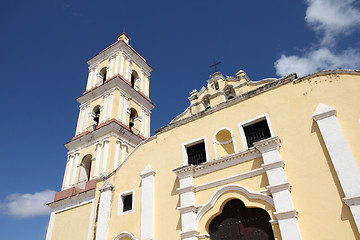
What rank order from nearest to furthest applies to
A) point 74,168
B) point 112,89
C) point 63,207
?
point 63,207
point 74,168
point 112,89

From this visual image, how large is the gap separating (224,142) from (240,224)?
3015mm

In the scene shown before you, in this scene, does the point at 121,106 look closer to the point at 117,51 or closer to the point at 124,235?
the point at 117,51

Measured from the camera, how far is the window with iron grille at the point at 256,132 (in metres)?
9.48

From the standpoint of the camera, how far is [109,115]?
18094 mm

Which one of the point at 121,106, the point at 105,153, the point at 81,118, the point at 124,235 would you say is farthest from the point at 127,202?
the point at 81,118

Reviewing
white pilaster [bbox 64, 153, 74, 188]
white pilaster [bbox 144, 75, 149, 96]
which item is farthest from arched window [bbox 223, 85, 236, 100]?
white pilaster [bbox 144, 75, 149, 96]

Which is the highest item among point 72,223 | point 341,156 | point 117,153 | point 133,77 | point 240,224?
point 133,77

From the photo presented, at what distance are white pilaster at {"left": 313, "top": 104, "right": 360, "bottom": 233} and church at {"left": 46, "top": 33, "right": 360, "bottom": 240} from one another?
23 mm

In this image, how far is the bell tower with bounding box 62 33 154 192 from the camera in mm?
16922

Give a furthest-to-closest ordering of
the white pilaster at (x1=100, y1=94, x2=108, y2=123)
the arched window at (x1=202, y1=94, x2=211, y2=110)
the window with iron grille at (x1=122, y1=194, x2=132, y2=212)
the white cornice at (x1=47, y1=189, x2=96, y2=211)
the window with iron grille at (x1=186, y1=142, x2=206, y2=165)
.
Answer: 1. the white pilaster at (x1=100, y1=94, x2=108, y2=123)
2. the white cornice at (x1=47, y1=189, x2=96, y2=211)
3. the arched window at (x1=202, y1=94, x2=211, y2=110)
4. the window with iron grille at (x1=122, y1=194, x2=132, y2=212)
5. the window with iron grille at (x1=186, y1=142, x2=206, y2=165)

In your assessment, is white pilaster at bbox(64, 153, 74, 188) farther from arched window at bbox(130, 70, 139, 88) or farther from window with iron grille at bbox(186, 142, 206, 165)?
window with iron grille at bbox(186, 142, 206, 165)

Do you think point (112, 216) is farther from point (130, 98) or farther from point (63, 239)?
point (130, 98)

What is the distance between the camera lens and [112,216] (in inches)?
437

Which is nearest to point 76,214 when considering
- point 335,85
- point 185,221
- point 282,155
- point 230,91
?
point 185,221
